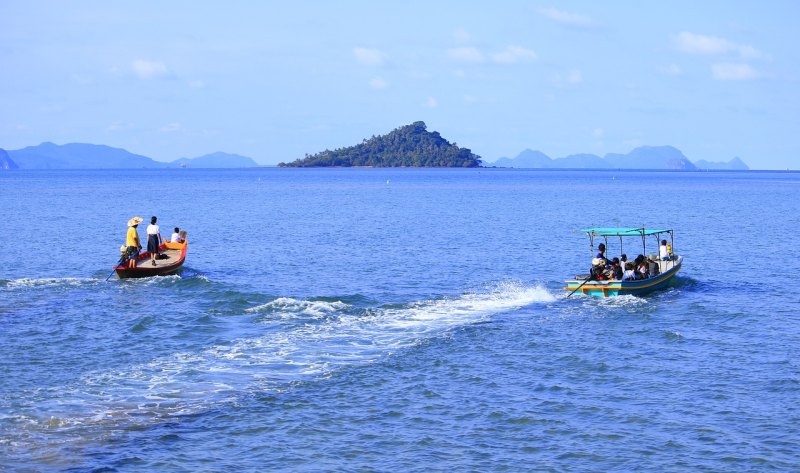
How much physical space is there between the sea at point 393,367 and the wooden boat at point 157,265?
590 millimetres

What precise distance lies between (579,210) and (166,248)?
62.1 metres

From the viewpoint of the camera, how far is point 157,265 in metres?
38.5

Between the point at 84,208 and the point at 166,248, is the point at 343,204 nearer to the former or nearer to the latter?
the point at 84,208

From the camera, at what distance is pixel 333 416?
1956cm

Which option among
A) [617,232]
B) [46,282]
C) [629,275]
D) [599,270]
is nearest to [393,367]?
[599,270]

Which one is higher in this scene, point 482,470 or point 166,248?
point 166,248

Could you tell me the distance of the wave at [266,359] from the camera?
19703 mm

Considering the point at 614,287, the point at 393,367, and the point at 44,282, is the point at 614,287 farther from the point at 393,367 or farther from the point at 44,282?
the point at 44,282

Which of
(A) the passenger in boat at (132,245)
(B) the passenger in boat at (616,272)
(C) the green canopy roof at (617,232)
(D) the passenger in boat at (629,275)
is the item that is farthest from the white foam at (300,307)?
(C) the green canopy roof at (617,232)

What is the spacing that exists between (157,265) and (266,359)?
53.7 feet

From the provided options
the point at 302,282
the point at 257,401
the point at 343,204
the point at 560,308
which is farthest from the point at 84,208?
the point at 257,401

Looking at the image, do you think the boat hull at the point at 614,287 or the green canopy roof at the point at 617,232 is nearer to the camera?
the boat hull at the point at 614,287

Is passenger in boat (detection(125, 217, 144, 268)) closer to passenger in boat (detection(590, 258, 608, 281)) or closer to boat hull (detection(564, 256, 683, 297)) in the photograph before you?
boat hull (detection(564, 256, 683, 297))

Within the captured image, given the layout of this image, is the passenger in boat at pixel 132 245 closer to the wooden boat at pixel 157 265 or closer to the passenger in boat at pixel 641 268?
the wooden boat at pixel 157 265
